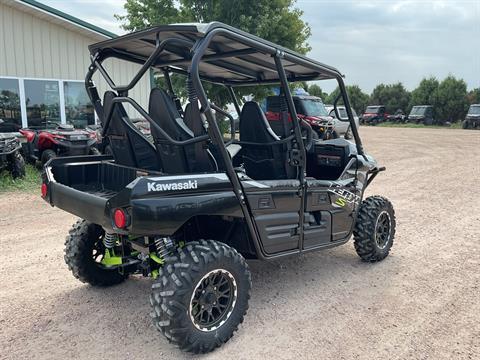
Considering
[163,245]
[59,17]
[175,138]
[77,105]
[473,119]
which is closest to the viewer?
[163,245]

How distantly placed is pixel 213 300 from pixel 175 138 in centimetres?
120

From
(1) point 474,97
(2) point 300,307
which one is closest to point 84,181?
(2) point 300,307

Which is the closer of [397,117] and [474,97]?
[474,97]

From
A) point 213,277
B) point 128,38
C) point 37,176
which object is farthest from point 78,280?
Result: point 37,176

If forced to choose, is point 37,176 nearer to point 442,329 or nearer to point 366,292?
point 366,292

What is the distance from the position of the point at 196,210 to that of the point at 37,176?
8.00 metres

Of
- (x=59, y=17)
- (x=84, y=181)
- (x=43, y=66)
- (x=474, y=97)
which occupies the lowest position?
(x=84, y=181)

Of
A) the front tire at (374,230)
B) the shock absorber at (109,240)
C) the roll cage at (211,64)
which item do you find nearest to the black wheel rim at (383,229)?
the front tire at (374,230)

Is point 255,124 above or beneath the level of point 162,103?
beneath

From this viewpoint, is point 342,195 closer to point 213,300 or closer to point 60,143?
point 213,300

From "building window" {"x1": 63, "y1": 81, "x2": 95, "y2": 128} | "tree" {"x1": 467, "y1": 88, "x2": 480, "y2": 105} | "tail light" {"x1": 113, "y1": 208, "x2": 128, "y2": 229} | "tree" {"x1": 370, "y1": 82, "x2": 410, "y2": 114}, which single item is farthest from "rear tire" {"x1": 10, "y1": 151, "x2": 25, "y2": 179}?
"tree" {"x1": 370, "y1": 82, "x2": 410, "y2": 114}

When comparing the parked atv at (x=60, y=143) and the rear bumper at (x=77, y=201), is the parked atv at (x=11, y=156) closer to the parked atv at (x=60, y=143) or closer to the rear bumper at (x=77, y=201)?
the parked atv at (x=60, y=143)

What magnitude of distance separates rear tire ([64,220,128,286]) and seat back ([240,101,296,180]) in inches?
60.3

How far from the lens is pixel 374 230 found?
4594mm
